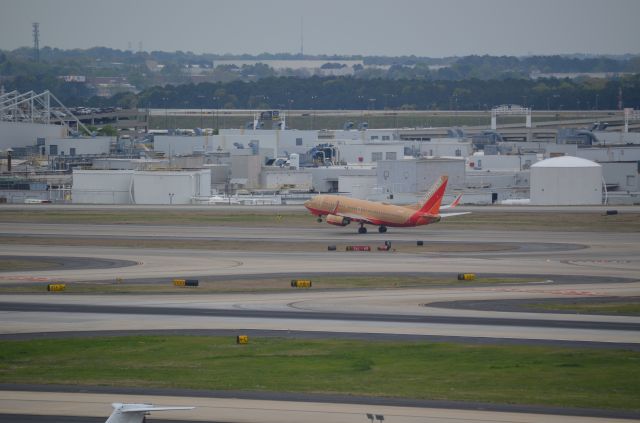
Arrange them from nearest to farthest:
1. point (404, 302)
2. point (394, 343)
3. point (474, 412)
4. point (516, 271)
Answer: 1. point (474, 412)
2. point (394, 343)
3. point (404, 302)
4. point (516, 271)

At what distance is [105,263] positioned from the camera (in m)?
80.2

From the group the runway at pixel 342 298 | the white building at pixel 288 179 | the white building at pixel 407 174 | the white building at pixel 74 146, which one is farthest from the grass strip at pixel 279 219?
the white building at pixel 74 146

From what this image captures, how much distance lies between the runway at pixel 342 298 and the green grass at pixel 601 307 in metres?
1.61

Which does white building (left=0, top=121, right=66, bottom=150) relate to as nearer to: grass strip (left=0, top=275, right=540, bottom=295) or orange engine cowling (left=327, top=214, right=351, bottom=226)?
orange engine cowling (left=327, top=214, right=351, bottom=226)

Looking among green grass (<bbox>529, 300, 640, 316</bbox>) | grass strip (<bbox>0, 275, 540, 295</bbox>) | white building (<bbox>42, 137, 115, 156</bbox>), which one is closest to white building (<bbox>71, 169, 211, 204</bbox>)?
white building (<bbox>42, 137, 115, 156</bbox>)

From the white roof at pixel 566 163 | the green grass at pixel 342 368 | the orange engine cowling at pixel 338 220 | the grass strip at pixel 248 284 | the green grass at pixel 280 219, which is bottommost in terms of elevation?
the green grass at pixel 342 368

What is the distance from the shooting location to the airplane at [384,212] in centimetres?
9719

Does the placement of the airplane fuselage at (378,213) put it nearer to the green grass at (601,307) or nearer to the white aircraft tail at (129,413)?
the green grass at (601,307)

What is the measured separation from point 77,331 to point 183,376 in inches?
438

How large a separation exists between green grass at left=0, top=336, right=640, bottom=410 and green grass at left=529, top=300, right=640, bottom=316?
36.5 feet

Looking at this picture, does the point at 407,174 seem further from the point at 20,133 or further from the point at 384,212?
the point at 20,133

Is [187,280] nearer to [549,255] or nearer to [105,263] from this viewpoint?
[105,263]

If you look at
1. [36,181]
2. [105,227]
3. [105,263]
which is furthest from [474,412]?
[36,181]

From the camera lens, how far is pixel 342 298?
6419 centimetres
